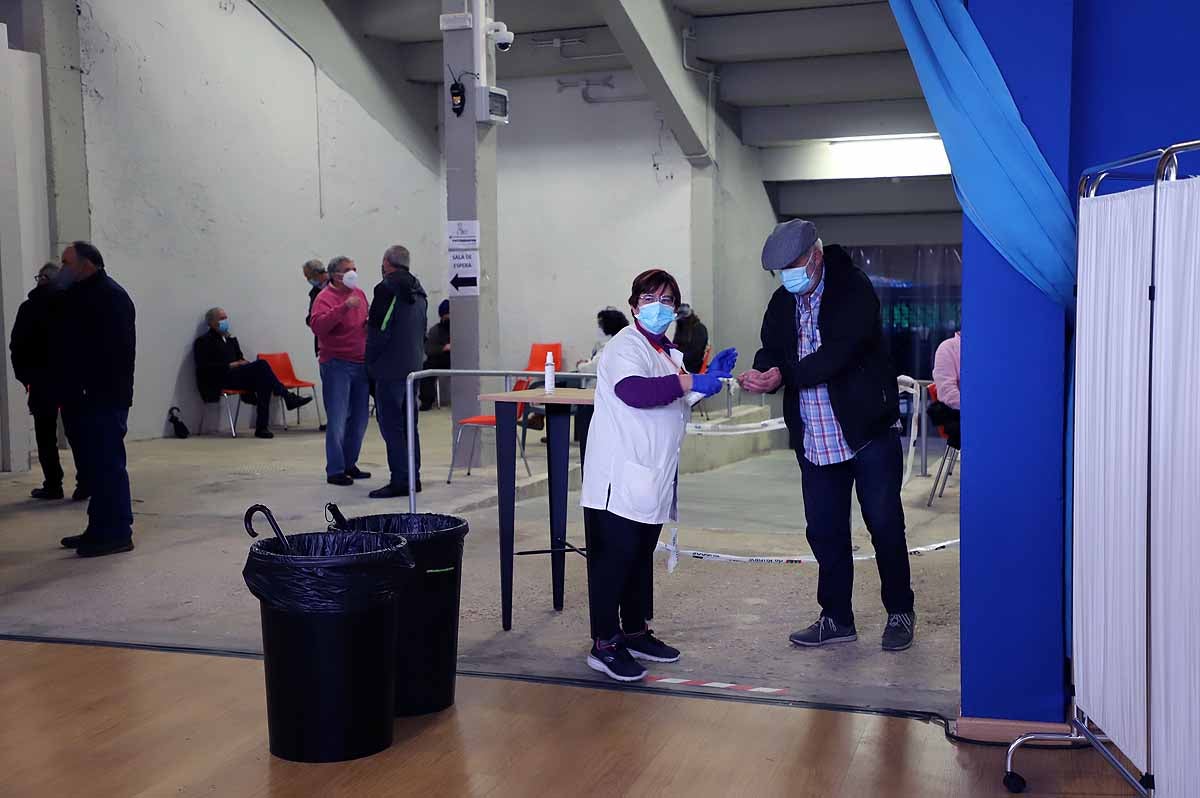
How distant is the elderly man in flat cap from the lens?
4.01 m

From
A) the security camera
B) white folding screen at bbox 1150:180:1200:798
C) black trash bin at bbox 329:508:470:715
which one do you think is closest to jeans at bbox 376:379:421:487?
the security camera

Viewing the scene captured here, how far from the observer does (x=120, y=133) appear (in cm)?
1008

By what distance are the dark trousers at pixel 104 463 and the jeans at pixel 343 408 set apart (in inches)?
76.0

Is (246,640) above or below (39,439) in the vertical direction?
below

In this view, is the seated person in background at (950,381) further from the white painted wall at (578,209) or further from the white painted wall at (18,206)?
the white painted wall at (18,206)

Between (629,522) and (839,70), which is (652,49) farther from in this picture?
(629,522)

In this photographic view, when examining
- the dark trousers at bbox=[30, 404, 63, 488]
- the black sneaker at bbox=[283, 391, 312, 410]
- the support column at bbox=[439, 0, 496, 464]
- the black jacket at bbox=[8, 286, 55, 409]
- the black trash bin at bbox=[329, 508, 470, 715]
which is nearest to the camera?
the black trash bin at bbox=[329, 508, 470, 715]

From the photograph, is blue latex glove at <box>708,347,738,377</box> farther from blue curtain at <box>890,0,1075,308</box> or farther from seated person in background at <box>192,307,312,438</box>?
seated person in background at <box>192,307,312,438</box>

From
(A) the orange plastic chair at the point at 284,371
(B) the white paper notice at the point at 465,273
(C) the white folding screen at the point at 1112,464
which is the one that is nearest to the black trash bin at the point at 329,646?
(C) the white folding screen at the point at 1112,464

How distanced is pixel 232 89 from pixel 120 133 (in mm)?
1373

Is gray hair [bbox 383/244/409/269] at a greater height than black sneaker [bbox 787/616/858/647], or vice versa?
gray hair [bbox 383/244/409/269]

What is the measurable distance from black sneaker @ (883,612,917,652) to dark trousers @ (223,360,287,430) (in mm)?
7725

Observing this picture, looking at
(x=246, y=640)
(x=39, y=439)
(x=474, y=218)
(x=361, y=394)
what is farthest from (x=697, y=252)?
(x=246, y=640)

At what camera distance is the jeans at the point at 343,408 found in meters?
7.73
